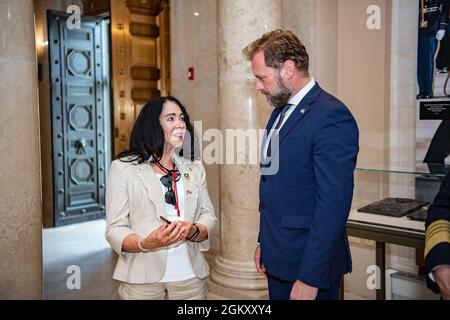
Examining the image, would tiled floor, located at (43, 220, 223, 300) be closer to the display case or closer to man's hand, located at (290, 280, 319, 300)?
the display case

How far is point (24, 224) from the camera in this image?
312 centimetres

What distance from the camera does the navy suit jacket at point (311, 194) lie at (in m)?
1.95

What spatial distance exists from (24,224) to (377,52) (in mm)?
3113

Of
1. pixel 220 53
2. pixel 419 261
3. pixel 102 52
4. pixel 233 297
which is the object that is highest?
pixel 102 52

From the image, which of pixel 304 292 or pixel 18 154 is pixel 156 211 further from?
pixel 18 154

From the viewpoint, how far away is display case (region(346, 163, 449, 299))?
274cm

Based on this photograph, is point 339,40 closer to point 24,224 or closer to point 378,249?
point 378,249

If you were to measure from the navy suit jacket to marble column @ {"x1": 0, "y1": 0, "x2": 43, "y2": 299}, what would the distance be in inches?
66.0

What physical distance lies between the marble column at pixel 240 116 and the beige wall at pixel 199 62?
1435 mm

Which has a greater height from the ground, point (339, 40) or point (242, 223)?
point (339, 40)

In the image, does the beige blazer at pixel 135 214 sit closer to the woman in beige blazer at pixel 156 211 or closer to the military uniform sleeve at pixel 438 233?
the woman in beige blazer at pixel 156 211

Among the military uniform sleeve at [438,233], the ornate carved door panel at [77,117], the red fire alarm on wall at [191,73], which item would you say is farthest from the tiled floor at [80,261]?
the military uniform sleeve at [438,233]

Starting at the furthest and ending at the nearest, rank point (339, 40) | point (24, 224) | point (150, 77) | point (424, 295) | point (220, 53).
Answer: point (150, 77), point (339, 40), point (220, 53), point (424, 295), point (24, 224)

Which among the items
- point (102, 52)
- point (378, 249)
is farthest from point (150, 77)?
point (378, 249)
